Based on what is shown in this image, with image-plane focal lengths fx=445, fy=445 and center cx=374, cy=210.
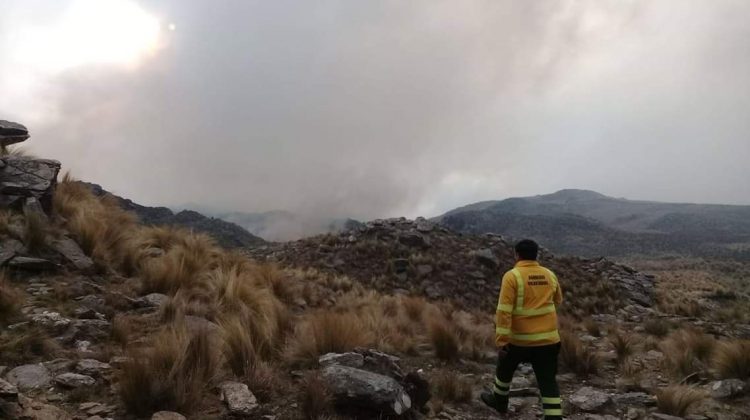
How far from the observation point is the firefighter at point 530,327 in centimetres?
627

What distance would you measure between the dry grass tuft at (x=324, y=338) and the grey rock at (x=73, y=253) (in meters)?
4.93

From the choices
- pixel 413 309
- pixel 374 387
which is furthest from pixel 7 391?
pixel 413 309

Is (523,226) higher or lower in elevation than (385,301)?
higher

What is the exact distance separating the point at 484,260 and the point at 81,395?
76.6 ft

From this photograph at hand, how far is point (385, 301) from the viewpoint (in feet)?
50.2

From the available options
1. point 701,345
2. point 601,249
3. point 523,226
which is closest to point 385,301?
point 701,345

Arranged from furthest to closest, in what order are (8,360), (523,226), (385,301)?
(523,226), (385,301), (8,360)

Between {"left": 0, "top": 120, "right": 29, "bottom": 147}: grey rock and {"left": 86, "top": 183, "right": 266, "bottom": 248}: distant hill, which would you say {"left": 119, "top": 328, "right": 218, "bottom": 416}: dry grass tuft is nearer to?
{"left": 0, "top": 120, "right": 29, "bottom": 147}: grey rock

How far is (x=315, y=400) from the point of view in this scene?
17.6 ft

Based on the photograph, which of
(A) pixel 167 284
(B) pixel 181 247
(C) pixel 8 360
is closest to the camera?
(C) pixel 8 360

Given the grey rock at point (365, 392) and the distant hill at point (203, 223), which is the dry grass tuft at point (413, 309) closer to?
the grey rock at point (365, 392)

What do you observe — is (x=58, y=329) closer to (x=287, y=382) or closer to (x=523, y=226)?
(x=287, y=382)

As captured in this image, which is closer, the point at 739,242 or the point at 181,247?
the point at 181,247

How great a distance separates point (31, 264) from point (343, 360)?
6.56 m
